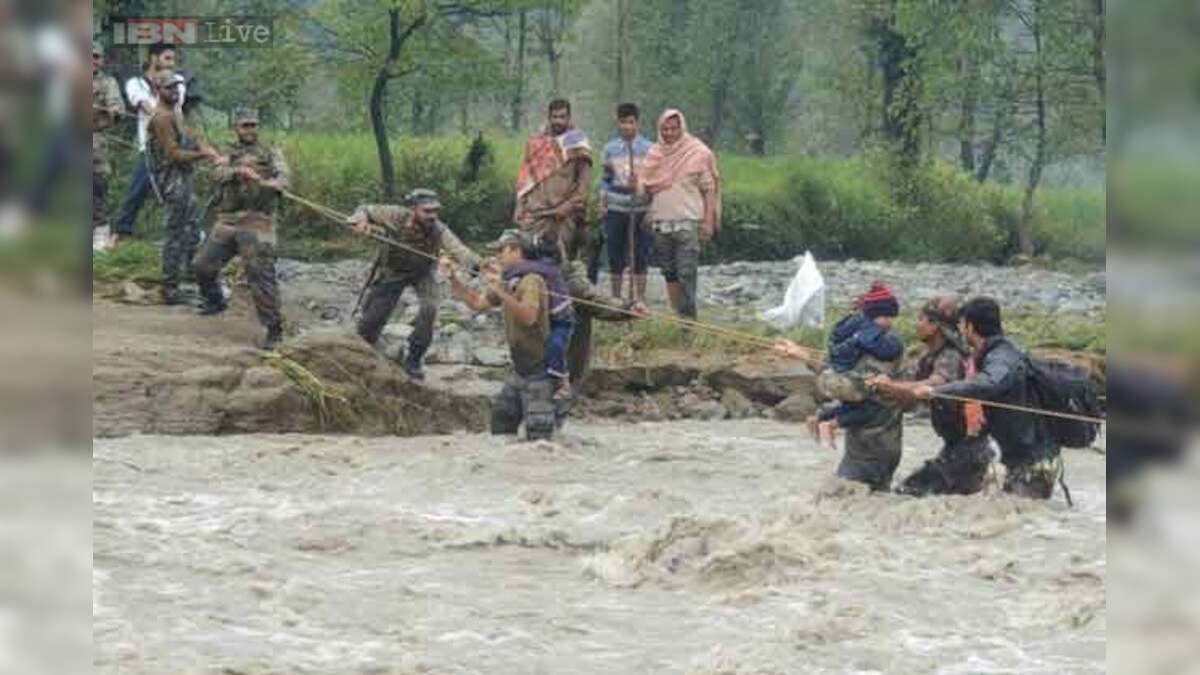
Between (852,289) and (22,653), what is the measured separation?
16.9m

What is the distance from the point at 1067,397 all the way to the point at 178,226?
21.2 ft

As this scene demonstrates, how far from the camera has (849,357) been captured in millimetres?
8133

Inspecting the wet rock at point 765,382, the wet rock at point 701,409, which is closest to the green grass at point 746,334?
the wet rock at point 765,382

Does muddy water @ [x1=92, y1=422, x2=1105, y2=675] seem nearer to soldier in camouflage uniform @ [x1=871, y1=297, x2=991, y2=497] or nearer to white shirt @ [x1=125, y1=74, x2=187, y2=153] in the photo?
soldier in camouflage uniform @ [x1=871, y1=297, x2=991, y2=497]

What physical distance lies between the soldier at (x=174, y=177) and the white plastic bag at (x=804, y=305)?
442 cm

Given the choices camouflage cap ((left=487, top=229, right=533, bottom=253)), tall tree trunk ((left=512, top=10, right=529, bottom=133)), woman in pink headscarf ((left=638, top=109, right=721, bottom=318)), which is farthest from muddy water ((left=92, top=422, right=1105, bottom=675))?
tall tree trunk ((left=512, top=10, right=529, bottom=133))

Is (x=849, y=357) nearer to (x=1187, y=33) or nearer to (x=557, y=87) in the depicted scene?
(x=1187, y=33)

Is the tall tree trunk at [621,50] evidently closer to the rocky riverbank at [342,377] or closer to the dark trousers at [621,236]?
the rocky riverbank at [342,377]

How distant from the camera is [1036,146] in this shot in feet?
68.2

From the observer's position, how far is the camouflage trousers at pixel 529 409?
9844 millimetres

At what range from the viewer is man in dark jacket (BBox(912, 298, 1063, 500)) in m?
7.60

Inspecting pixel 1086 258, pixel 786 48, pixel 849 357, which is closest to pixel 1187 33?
pixel 849 357

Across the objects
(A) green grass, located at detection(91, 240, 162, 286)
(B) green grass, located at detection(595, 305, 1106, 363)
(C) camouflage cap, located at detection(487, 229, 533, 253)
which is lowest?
Result: (B) green grass, located at detection(595, 305, 1106, 363)

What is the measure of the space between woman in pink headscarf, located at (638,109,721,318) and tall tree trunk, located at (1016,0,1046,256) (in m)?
7.60
